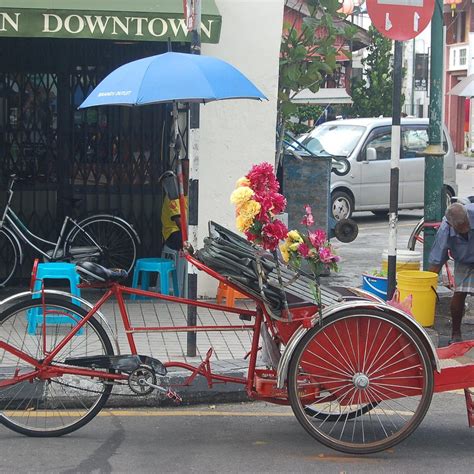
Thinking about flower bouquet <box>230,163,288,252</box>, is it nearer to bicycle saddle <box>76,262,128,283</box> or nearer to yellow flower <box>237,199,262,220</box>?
yellow flower <box>237,199,262,220</box>

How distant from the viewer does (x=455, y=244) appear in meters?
8.32

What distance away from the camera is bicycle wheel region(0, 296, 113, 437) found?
5773 mm

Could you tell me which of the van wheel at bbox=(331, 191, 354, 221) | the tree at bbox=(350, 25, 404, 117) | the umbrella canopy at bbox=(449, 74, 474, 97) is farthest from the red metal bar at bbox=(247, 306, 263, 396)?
the tree at bbox=(350, 25, 404, 117)

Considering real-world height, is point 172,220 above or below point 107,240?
above

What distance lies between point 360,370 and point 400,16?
122 inches

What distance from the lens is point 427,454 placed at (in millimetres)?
5672

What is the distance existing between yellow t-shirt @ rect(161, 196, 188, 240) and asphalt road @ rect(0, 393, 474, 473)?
370 centimetres

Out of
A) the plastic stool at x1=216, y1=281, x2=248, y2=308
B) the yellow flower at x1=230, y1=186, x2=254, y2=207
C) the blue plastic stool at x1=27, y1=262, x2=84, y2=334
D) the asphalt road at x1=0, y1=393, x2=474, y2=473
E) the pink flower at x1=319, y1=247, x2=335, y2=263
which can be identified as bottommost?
the asphalt road at x1=0, y1=393, x2=474, y2=473

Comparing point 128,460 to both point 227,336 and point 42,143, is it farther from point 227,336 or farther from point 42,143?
point 42,143

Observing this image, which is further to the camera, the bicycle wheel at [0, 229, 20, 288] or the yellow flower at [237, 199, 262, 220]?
the bicycle wheel at [0, 229, 20, 288]

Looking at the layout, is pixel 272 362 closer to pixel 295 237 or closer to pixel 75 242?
pixel 295 237

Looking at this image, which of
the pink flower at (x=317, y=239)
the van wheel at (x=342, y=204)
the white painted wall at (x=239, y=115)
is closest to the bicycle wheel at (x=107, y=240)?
the white painted wall at (x=239, y=115)

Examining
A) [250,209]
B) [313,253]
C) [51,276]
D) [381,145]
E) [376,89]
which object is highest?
[376,89]

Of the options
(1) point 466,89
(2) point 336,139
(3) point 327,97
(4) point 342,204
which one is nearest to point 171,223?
(1) point 466,89
